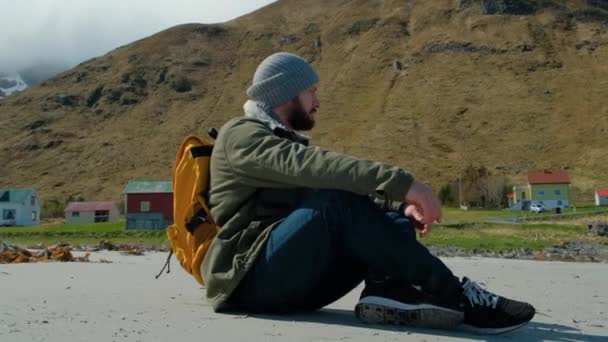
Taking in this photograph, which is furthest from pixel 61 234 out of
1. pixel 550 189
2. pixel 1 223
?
pixel 550 189

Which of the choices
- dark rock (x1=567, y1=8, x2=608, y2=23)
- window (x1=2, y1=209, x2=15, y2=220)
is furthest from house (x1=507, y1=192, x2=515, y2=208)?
dark rock (x1=567, y1=8, x2=608, y2=23)

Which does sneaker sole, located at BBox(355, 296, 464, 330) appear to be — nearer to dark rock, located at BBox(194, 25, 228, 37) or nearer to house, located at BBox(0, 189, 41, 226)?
house, located at BBox(0, 189, 41, 226)

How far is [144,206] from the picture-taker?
4725 centimetres

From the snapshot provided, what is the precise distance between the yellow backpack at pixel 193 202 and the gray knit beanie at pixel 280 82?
35cm

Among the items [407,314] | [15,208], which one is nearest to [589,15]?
[15,208]

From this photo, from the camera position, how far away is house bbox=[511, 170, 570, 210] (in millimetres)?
63219

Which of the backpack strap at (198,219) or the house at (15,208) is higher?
the backpack strap at (198,219)

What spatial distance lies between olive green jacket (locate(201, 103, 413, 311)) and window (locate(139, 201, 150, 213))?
44.9m

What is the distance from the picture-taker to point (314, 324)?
316cm

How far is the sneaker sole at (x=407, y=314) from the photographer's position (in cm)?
303

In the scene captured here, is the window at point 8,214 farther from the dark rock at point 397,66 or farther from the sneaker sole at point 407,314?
the sneaker sole at point 407,314

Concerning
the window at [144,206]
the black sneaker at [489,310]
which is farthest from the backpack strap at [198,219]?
the window at [144,206]

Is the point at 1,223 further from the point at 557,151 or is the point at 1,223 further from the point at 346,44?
the point at 346,44

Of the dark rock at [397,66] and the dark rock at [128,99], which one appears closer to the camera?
the dark rock at [397,66]
